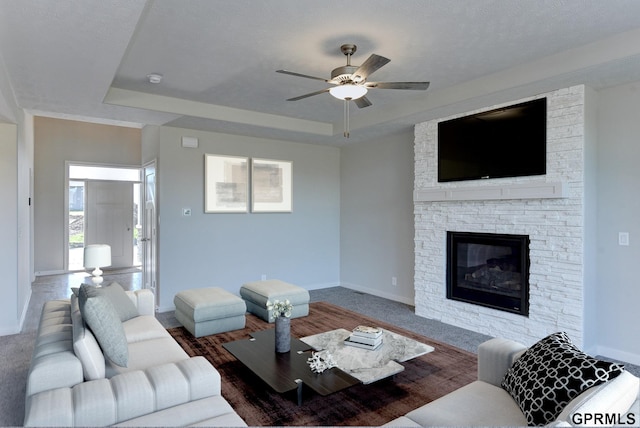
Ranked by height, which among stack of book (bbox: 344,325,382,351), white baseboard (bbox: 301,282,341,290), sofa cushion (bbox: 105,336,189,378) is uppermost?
sofa cushion (bbox: 105,336,189,378)

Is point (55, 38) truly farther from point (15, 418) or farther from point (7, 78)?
point (15, 418)

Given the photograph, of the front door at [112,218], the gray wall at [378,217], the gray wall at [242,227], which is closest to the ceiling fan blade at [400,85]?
the gray wall at [378,217]

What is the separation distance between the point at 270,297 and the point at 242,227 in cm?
171

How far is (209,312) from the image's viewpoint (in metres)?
4.08

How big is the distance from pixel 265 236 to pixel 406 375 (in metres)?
3.54

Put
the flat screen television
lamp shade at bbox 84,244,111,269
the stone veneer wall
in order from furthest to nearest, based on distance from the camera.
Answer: the flat screen television < the stone veneer wall < lamp shade at bbox 84,244,111,269

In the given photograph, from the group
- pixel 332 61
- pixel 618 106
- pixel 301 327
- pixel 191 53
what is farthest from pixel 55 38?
pixel 618 106

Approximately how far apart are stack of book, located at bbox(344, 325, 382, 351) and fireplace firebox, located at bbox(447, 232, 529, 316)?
5.80 ft

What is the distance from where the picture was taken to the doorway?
27.1 feet

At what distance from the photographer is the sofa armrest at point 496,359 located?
215 centimetres

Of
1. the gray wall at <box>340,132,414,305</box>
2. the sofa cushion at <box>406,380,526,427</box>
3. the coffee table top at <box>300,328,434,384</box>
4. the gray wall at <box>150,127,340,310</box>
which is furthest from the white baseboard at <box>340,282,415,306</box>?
the sofa cushion at <box>406,380,526,427</box>

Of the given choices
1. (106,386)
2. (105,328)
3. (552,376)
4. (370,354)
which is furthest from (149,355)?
(552,376)

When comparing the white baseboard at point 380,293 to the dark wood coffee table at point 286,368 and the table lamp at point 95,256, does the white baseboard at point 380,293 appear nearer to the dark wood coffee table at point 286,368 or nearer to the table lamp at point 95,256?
the dark wood coffee table at point 286,368

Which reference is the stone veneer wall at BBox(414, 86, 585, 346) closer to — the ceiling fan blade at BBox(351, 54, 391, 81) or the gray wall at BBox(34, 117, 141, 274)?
the ceiling fan blade at BBox(351, 54, 391, 81)
